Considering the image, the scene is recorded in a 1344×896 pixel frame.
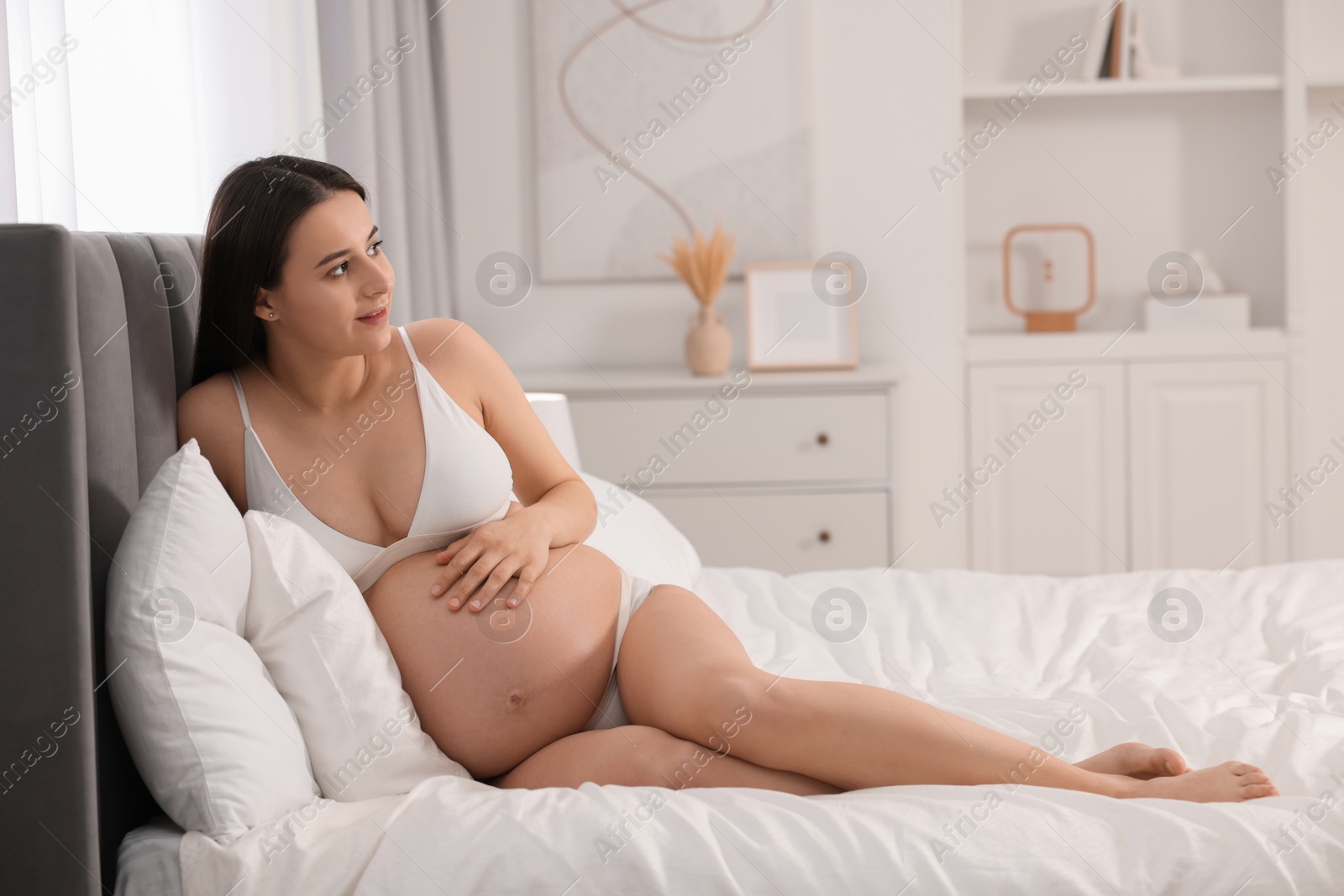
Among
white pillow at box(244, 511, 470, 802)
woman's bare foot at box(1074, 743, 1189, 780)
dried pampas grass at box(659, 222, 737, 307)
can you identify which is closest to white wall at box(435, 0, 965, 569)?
dried pampas grass at box(659, 222, 737, 307)

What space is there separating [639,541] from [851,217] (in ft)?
5.42

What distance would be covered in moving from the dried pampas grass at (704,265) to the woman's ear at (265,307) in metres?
1.72

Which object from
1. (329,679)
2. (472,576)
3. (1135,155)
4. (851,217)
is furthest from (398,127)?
(1135,155)

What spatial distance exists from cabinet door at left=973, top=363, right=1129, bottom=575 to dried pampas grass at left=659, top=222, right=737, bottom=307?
2.58 ft

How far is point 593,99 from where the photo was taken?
3.01 metres

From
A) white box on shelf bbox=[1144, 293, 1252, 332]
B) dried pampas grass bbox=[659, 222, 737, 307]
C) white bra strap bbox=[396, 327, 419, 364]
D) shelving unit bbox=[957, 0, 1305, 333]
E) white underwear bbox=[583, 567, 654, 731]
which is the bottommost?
white underwear bbox=[583, 567, 654, 731]

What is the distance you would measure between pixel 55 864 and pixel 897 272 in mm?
2582

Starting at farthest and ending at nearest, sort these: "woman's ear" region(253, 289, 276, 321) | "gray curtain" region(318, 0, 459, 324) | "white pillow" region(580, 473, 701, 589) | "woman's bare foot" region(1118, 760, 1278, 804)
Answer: "gray curtain" region(318, 0, 459, 324)
"white pillow" region(580, 473, 701, 589)
"woman's ear" region(253, 289, 276, 321)
"woman's bare foot" region(1118, 760, 1278, 804)

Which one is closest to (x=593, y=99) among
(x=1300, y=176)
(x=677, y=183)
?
(x=677, y=183)

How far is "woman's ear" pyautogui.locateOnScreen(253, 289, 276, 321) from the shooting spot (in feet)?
4.07

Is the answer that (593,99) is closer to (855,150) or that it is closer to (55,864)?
(855,150)

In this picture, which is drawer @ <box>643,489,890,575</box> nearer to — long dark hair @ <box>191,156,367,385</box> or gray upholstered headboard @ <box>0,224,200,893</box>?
long dark hair @ <box>191,156,367,385</box>

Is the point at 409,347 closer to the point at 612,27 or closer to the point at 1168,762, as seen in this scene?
the point at 1168,762

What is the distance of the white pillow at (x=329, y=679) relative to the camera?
1.06 m
